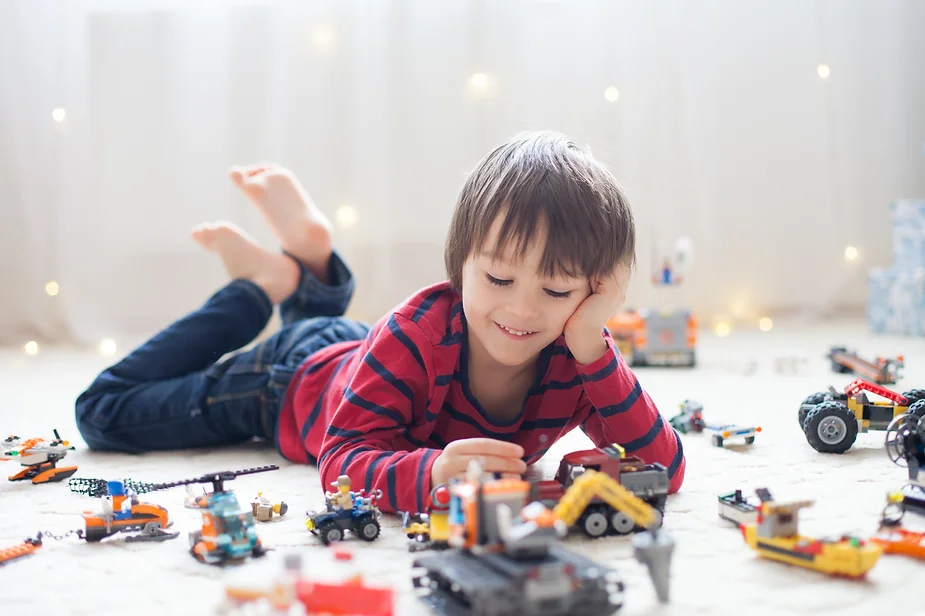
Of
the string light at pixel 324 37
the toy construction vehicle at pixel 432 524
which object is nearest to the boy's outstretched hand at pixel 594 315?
the toy construction vehicle at pixel 432 524

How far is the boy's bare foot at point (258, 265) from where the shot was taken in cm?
151

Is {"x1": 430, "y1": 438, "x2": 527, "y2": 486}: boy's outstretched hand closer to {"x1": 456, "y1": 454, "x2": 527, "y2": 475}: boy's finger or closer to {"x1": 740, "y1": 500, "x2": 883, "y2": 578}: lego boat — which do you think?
Result: {"x1": 456, "y1": 454, "x2": 527, "y2": 475}: boy's finger

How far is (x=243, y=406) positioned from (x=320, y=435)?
0.68ft

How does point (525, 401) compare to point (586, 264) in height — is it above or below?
below

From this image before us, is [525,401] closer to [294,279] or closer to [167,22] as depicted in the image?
[294,279]

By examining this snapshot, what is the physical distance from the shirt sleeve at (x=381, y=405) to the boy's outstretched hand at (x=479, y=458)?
75 mm

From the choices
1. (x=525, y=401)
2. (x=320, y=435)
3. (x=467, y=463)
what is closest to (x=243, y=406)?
(x=320, y=435)

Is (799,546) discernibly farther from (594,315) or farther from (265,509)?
(265,509)

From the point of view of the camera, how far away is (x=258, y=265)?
151cm

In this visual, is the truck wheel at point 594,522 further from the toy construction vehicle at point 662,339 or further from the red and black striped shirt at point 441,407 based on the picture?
the toy construction vehicle at point 662,339

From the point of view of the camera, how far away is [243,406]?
1.34 meters

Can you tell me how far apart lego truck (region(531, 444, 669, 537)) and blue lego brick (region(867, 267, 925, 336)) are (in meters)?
1.74

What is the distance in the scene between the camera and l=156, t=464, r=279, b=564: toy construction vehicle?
2.62ft

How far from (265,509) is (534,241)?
0.38 m
